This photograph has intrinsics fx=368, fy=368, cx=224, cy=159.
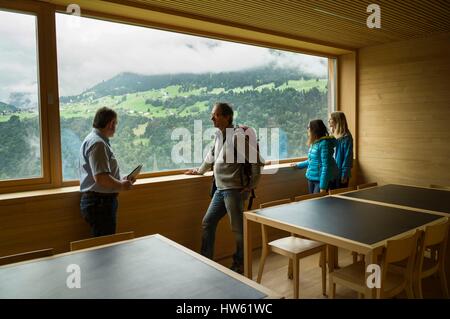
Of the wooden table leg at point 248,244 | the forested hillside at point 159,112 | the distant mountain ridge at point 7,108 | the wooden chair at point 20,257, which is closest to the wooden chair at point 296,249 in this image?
the wooden table leg at point 248,244

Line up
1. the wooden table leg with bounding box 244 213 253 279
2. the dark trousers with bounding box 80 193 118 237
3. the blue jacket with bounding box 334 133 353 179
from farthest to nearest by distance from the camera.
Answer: the blue jacket with bounding box 334 133 353 179 → the wooden table leg with bounding box 244 213 253 279 → the dark trousers with bounding box 80 193 118 237

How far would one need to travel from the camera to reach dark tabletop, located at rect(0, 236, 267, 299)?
1586mm

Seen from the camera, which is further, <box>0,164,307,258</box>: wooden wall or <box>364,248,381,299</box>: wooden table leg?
<box>0,164,307,258</box>: wooden wall

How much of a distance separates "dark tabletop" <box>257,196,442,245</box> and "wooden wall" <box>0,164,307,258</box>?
113cm

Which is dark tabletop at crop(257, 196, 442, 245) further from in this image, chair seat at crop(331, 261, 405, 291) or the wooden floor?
the wooden floor

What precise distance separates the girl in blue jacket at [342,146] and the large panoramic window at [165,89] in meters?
0.99

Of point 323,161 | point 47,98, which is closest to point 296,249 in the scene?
point 323,161

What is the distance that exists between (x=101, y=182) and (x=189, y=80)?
6.32ft

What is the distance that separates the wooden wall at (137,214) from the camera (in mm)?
2922

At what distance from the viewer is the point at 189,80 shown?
14.0ft

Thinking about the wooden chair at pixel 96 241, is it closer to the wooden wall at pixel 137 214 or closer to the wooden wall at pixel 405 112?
the wooden wall at pixel 137 214

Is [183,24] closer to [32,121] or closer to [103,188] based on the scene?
[32,121]

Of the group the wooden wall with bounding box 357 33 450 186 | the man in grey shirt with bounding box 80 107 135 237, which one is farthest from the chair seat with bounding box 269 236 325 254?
the wooden wall with bounding box 357 33 450 186

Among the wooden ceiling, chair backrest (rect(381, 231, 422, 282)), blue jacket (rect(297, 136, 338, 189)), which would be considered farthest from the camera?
blue jacket (rect(297, 136, 338, 189))
